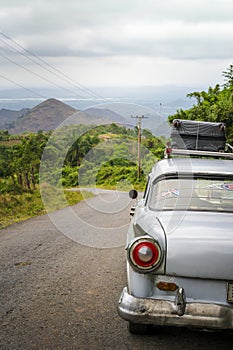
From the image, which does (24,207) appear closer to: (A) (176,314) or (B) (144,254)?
(B) (144,254)

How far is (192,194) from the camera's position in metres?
4.62

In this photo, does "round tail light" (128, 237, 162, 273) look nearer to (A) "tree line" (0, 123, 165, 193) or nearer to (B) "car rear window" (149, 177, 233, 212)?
(B) "car rear window" (149, 177, 233, 212)

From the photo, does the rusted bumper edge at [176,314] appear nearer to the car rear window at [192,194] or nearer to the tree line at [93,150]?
the car rear window at [192,194]

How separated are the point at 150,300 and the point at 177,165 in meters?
2.00

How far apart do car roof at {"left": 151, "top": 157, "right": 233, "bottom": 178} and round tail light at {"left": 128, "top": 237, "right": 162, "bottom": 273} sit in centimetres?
146

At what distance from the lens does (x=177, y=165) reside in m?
5.18

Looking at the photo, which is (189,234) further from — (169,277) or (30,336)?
(30,336)

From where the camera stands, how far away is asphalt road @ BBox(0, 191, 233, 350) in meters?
3.99

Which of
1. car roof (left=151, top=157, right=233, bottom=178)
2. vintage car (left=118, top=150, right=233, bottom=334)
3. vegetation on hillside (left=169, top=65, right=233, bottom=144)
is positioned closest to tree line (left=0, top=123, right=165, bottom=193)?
car roof (left=151, top=157, right=233, bottom=178)

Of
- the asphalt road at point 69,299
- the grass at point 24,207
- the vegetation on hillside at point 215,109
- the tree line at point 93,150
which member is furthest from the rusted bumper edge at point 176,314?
the vegetation on hillside at point 215,109

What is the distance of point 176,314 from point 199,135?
8.35 m

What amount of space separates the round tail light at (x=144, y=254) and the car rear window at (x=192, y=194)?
2.86ft

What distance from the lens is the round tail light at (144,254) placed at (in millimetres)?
3590

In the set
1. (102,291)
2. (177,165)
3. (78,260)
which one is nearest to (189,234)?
(177,165)
